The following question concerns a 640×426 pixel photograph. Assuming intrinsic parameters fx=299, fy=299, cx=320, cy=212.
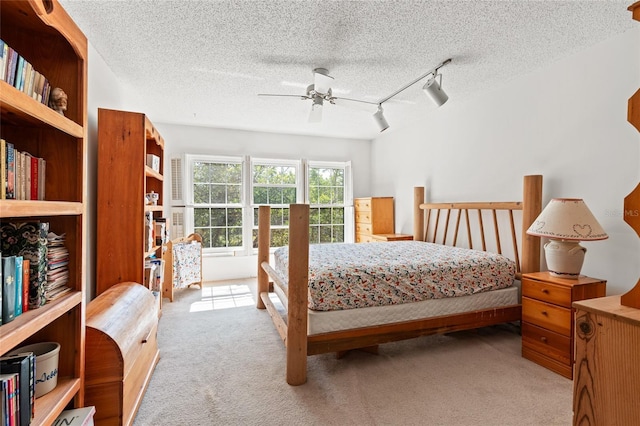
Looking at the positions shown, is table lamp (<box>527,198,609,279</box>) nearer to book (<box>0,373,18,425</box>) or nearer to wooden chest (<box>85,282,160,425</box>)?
wooden chest (<box>85,282,160,425</box>)

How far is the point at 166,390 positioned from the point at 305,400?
908 mm

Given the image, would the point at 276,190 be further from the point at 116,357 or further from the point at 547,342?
the point at 547,342

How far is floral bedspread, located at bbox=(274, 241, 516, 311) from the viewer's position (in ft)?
6.97

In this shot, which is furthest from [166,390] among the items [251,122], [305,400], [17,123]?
[251,122]

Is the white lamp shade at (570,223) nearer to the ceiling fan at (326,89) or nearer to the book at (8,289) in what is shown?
the ceiling fan at (326,89)

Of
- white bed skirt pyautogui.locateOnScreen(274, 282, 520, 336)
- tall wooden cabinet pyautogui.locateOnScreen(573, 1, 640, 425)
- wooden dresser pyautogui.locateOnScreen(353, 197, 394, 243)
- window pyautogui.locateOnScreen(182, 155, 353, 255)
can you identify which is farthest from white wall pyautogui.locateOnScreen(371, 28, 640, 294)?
window pyautogui.locateOnScreen(182, 155, 353, 255)

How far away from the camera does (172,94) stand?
3330mm

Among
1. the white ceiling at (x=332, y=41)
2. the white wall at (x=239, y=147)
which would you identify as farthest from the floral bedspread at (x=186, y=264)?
the white ceiling at (x=332, y=41)

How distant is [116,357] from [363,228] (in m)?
4.07

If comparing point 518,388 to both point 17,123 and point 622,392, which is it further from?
point 17,123

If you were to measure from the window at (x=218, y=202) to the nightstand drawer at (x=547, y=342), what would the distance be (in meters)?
3.93

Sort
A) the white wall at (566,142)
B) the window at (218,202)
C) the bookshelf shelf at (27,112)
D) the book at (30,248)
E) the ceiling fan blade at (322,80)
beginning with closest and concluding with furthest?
1. the bookshelf shelf at (27,112)
2. the book at (30,248)
3. the white wall at (566,142)
4. the ceiling fan blade at (322,80)
5. the window at (218,202)

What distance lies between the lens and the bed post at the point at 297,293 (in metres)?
1.96

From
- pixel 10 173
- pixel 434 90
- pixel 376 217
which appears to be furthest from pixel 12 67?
pixel 376 217
